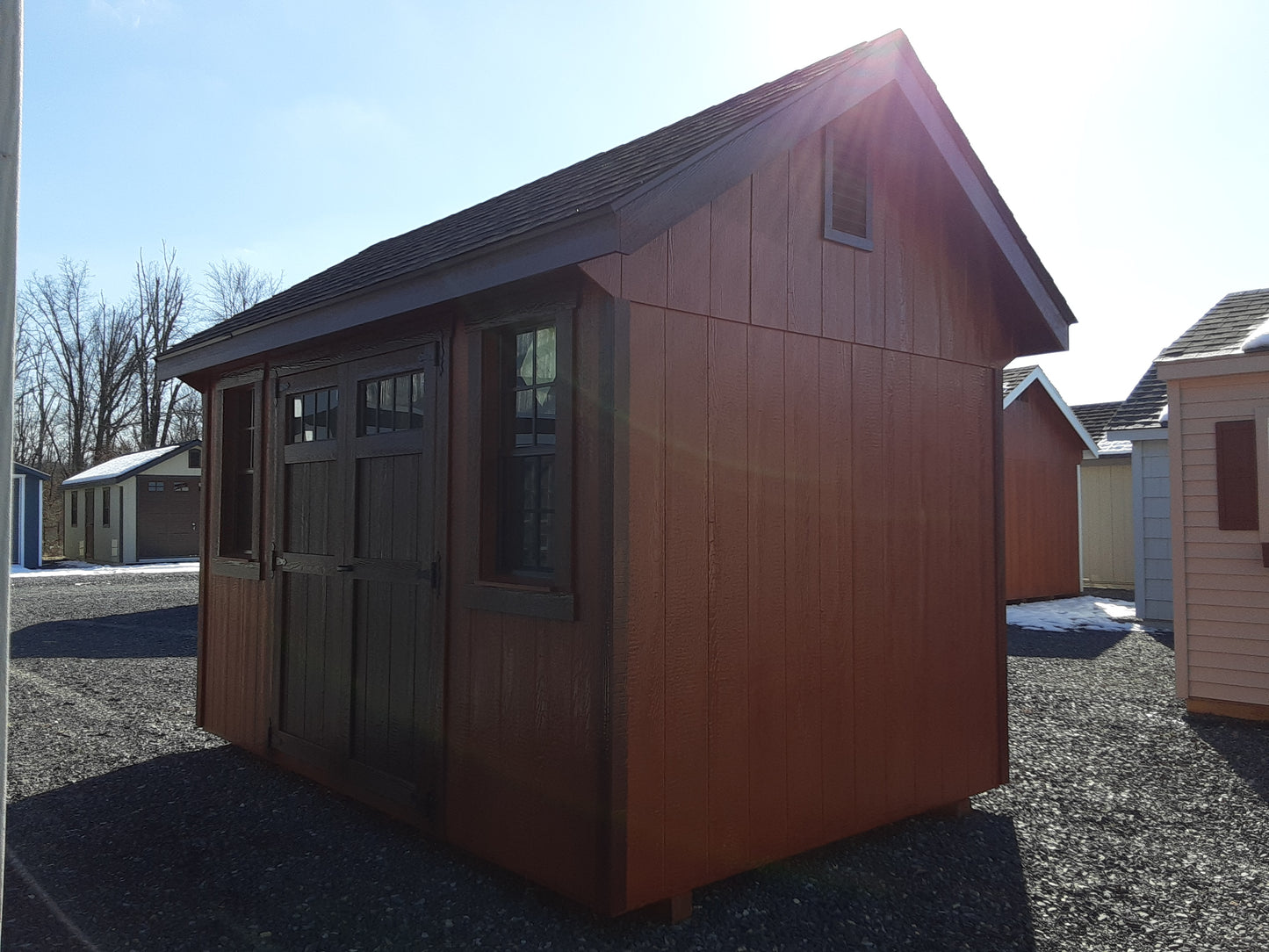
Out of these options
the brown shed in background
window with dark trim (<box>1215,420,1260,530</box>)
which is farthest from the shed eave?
the brown shed in background

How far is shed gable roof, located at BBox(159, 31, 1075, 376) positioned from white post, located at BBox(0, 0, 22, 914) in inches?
78.0

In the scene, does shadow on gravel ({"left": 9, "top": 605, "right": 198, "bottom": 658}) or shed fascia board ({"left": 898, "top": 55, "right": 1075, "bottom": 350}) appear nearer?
shed fascia board ({"left": 898, "top": 55, "right": 1075, "bottom": 350})

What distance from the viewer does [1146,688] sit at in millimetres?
8633

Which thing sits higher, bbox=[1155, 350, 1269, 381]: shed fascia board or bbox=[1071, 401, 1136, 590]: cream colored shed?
bbox=[1155, 350, 1269, 381]: shed fascia board

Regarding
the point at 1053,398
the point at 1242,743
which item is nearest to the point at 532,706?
the point at 1242,743

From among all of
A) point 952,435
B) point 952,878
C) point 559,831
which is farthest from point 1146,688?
point 559,831

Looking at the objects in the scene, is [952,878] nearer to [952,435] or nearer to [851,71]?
[952,435]

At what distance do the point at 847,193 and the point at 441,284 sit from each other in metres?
2.11

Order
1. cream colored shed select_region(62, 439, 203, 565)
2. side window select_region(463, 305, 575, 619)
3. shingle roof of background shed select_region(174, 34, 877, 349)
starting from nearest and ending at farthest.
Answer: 1. shingle roof of background shed select_region(174, 34, 877, 349)
2. side window select_region(463, 305, 575, 619)
3. cream colored shed select_region(62, 439, 203, 565)

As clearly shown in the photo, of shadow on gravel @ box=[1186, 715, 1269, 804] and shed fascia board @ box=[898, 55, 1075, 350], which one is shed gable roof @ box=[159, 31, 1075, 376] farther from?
shadow on gravel @ box=[1186, 715, 1269, 804]

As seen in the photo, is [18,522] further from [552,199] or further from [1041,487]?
[552,199]

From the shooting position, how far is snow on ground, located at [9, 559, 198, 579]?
23594mm

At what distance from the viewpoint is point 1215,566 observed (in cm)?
755

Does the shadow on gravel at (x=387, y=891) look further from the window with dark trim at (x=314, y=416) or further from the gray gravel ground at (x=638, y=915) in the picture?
the window with dark trim at (x=314, y=416)
